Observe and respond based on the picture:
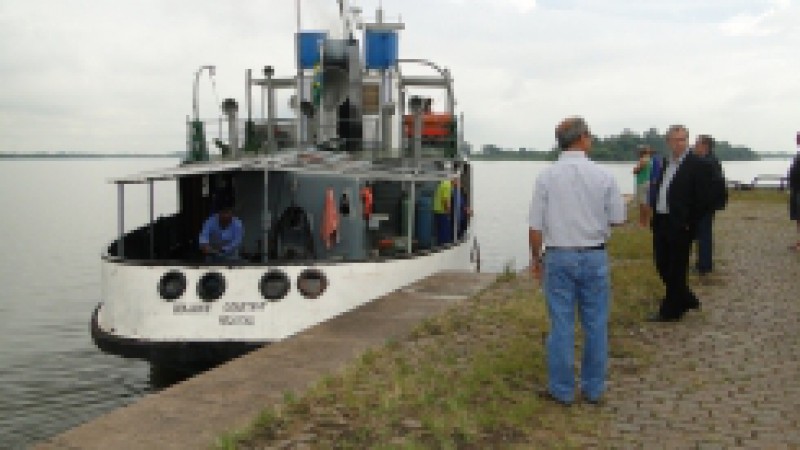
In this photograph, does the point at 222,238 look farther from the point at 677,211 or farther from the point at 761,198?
the point at 761,198

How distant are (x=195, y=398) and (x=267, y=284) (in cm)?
351

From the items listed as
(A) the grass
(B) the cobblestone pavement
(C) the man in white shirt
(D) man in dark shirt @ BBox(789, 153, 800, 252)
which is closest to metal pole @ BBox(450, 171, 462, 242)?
(B) the cobblestone pavement

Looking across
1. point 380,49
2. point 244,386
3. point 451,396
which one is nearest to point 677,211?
point 451,396

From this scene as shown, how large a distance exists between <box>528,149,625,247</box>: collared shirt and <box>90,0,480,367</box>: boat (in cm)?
477

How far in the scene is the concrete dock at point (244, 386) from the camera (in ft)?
17.9

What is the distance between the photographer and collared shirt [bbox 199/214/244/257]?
1077cm

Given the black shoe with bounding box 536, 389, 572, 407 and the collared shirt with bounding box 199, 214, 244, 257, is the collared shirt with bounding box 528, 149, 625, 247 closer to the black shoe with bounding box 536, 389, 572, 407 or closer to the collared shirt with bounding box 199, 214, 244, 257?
the black shoe with bounding box 536, 389, 572, 407

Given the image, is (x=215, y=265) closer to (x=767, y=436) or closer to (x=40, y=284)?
(x=767, y=436)

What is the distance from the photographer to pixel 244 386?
6.70 meters

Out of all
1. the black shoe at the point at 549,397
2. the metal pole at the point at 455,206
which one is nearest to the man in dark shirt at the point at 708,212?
the metal pole at the point at 455,206

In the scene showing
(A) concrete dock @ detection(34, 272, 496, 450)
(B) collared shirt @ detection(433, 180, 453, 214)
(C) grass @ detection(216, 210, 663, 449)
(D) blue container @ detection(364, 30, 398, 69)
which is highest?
(D) blue container @ detection(364, 30, 398, 69)

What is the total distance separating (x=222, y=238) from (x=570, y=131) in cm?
618

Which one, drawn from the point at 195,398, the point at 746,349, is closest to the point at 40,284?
the point at 195,398

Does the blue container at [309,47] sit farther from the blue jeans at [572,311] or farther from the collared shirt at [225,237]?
the blue jeans at [572,311]
